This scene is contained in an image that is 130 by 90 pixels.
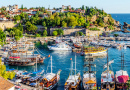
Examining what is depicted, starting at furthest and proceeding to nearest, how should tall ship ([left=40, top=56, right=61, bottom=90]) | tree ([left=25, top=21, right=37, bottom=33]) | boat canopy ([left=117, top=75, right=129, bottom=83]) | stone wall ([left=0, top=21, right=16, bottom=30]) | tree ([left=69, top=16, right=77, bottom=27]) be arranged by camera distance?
1. tree ([left=69, top=16, right=77, bottom=27])
2. stone wall ([left=0, top=21, right=16, bottom=30])
3. tree ([left=25, top=21, right=37, bottom=33])
4. tall ship ([left=40, top=56, right=61, bottom=90])
5. boat canopy ([left=117, top=75, right=129, bottom=83])

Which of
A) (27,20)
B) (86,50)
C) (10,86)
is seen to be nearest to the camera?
(10,86)

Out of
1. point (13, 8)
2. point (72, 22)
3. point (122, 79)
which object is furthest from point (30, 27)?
point (122, 79)

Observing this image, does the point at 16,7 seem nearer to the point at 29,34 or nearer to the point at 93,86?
the point at 29,34

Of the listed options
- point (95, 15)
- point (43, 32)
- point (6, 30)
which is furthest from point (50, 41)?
point (95, 15)

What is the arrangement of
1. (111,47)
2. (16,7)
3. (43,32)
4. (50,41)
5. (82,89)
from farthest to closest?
(16,7) < (43,32) < (50,41) < (111,47) < (82,89)

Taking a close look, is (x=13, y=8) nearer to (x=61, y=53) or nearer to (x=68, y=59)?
(x=61, y=53)

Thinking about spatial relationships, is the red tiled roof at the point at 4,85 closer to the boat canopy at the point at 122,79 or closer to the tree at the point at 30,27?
the boat canopy at the point at 122,79

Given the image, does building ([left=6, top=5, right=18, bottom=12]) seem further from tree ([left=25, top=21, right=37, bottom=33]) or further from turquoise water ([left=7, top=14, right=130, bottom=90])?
turquoise water ([left=7, top=14, right=130, bottom=90])

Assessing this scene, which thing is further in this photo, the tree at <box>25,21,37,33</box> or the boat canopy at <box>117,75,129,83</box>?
the tree at <box>25,21,37,33</box>

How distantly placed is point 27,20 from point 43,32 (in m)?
8.62

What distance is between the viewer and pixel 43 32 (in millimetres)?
66250

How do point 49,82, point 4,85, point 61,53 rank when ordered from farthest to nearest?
point 61,53, point 49,82, point 4,85

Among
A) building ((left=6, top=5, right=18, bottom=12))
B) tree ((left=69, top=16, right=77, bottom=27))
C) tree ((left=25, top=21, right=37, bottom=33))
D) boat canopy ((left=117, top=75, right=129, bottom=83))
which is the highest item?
building ((left=6, top=5, right=18, bottom=12))

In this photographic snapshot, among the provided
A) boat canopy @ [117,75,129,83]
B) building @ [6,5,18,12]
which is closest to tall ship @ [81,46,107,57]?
boat canopy @ [117,75,129,83]
